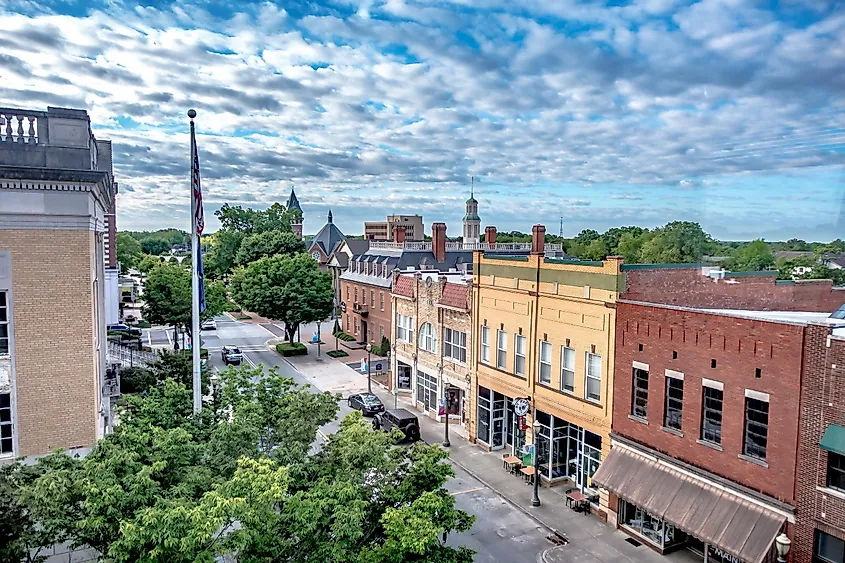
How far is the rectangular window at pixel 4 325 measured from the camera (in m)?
14.3

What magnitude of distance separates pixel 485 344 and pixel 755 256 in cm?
2055

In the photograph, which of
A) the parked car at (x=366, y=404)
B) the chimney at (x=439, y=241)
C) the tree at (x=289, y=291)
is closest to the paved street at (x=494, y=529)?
the parked car at (x=366, y=404)

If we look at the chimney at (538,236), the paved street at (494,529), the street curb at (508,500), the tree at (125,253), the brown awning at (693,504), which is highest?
the chimney at (538,236)

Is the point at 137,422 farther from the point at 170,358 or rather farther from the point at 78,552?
the point at 170,358

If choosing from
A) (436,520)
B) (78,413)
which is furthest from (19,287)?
(436,520)

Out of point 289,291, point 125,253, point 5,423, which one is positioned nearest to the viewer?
point 5,423

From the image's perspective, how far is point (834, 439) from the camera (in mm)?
14148

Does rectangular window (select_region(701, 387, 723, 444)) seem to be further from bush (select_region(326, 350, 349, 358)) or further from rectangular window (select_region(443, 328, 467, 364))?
bush (select_region(326, 350, 349, 358))

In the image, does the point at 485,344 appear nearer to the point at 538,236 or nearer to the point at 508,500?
the point at 508,500

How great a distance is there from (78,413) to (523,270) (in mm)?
18009

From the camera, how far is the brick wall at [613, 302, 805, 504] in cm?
1537

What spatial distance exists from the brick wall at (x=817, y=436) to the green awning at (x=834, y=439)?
0.44 feet

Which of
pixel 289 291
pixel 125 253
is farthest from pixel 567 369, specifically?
pixel 125 253

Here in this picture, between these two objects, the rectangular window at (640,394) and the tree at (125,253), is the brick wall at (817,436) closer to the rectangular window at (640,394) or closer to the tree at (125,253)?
the rectangular window at (640,394)
